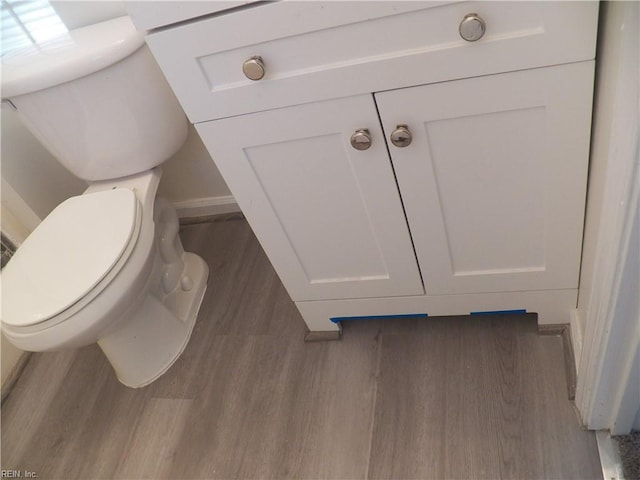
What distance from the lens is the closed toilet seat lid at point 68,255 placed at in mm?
1067

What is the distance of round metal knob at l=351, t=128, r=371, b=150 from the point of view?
0.83m

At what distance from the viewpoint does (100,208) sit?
4.04 ft

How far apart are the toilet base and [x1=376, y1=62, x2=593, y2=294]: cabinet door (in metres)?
0.73

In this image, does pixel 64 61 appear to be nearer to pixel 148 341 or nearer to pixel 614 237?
pixel 148 341

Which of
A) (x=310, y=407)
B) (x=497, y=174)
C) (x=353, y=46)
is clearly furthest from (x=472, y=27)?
(x=310, y=407)

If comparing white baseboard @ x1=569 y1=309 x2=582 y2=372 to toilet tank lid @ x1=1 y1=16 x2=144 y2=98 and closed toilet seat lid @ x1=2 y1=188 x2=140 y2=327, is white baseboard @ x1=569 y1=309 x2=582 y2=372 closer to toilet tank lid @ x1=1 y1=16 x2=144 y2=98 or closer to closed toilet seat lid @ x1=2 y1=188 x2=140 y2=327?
closed toilet seat lid @ x1=2 y1=188 x2=140 y2=327

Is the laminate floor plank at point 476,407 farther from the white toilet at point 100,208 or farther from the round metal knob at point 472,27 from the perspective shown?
the round metal knob at point 472,27

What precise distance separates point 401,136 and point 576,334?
611mm

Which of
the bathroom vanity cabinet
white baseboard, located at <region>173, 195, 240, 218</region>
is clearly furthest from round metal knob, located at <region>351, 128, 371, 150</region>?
white baseboard, located at <region>173, 195, 240, 218</region>

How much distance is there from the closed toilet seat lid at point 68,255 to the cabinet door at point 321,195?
350 millimetres

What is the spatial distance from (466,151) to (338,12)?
313mm

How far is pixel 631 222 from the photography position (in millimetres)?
625

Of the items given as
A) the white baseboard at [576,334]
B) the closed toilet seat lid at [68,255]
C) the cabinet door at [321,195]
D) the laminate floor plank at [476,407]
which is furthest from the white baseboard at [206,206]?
the white baseboard at [576,334]

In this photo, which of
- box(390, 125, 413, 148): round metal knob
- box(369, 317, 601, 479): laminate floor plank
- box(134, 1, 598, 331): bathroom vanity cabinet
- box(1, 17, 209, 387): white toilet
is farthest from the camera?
box(1, 17, 209, 387): white toilet
